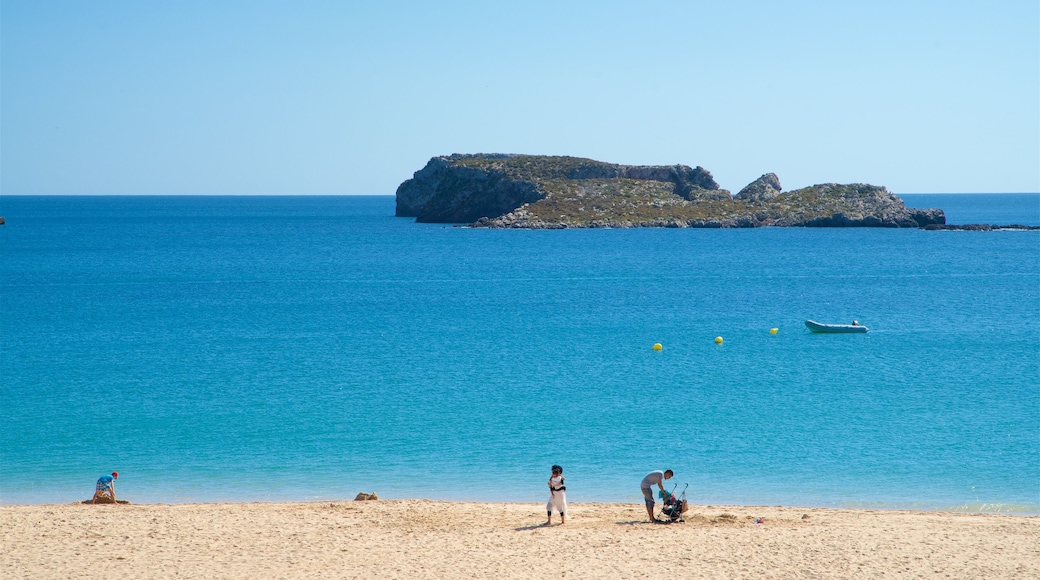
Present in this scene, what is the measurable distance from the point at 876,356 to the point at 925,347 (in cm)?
299

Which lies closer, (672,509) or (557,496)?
(557,496)

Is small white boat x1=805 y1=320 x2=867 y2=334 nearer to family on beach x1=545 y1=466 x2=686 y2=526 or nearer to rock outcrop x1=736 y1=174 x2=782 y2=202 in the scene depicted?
family on beach x1=545 y1=466 x2=686 y2=526

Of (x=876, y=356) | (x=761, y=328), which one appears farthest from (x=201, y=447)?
(x=761, y=328)

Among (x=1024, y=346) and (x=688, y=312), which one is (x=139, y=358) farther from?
(x=1024, y=346)

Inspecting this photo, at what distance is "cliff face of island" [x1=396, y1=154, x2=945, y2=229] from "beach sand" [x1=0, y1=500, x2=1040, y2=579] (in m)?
111

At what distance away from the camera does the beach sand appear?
13.6 meters

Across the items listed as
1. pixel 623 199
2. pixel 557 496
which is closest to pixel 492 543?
pixel 557 496

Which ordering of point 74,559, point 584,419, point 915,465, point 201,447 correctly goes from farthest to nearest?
1. point 584,419
2. point 201,447
3. point 915,465
4. point 74,559

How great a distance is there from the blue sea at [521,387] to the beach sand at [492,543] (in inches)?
114

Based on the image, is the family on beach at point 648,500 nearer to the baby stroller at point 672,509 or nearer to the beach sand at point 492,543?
the baby stroller at point 672,509

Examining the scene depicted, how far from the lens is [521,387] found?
31359 mm

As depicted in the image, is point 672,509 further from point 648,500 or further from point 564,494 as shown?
point 564,494

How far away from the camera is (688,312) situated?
5066cm

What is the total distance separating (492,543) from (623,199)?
12531cm
